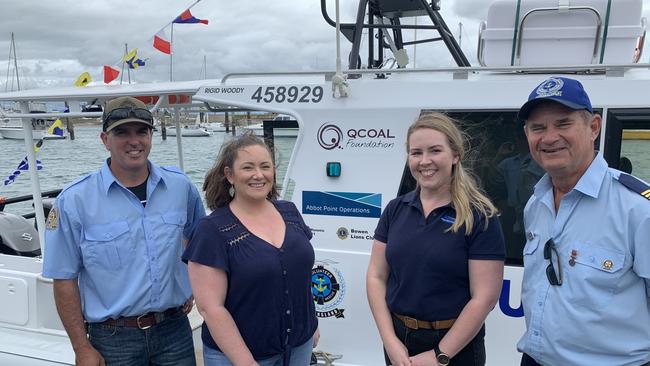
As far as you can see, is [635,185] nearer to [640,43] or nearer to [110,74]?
[640,43]

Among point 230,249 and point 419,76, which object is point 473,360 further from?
point 419,76

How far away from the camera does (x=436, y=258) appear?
185 centimetres

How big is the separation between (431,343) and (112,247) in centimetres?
122

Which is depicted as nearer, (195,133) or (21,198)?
(21,198)

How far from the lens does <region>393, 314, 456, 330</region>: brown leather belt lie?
189 cm

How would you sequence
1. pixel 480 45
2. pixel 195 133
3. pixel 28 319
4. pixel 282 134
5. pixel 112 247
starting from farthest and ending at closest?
pixel 195 133, pixel 282 134, pixel 28 319, pixel 480 45, pixel 112 247

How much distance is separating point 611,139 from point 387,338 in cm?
131

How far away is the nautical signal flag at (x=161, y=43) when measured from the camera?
4164mm

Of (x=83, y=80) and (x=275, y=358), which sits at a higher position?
(x=83, y=80)

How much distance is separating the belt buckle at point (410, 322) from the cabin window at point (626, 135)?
117cm

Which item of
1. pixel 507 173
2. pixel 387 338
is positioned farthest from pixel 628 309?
pixel 507 173

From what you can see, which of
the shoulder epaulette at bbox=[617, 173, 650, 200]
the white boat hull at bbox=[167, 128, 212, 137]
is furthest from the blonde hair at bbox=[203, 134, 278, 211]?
the white boat hull at bbox=[167, 128, 212, 137]

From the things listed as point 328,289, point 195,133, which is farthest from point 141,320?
point 195,133

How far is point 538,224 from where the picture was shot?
1.77 m
